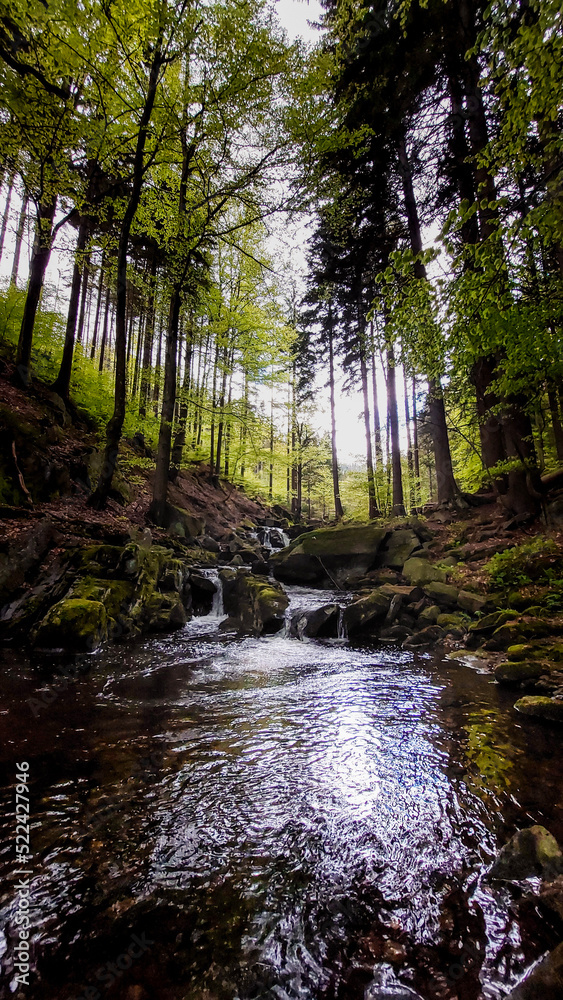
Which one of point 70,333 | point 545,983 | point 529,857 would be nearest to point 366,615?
point 529,857

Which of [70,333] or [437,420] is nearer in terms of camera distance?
[70,333]

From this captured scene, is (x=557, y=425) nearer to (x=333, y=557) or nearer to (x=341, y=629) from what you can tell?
(x=333, y=557)

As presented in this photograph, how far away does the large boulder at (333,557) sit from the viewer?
1222 cm

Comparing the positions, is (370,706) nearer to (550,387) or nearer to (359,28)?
(550,387)

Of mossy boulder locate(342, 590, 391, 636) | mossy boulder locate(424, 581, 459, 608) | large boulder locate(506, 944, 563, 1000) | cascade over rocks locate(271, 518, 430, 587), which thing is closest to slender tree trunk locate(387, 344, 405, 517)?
cascade over rocks locate(271, 518, 430, 587)

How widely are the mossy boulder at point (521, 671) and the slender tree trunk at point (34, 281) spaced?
14121 mm

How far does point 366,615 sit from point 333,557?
13.7 ft

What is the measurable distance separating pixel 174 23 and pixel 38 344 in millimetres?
9470

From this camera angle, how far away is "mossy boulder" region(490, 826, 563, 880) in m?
2.24

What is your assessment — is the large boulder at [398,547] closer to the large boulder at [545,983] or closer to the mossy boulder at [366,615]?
the mossy boulder at [366,615]

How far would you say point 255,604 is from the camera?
938 cm

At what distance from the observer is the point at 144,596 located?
809 centimetres

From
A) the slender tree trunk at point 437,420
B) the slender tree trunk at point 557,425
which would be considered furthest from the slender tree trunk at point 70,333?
the slender tree trunk at point 557,425

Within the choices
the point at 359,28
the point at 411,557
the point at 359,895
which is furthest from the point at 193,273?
the point at 359,895
